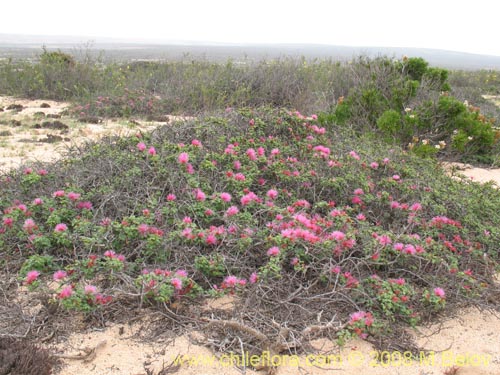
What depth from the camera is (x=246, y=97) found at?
1171 cm

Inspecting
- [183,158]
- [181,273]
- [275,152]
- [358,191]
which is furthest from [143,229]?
[358,191]

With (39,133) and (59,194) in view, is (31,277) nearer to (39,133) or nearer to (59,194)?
(59,194)

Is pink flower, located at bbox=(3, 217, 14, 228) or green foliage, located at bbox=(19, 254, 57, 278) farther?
pink flower, located at bbox=(3, 217, 14, 228)

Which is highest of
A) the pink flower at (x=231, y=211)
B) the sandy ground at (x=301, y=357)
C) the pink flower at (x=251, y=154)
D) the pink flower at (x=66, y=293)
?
the pink flower at (x=251, y=154)

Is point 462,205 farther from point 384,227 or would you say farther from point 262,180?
point 262,180

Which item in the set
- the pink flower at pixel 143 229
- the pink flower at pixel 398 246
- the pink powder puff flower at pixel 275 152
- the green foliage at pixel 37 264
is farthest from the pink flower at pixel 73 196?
the pink flower at pixel 398 246

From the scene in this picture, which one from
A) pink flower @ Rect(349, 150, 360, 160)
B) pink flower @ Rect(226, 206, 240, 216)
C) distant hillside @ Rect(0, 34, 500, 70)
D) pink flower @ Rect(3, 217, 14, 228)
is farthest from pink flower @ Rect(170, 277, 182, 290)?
distant hillside @ Rect(0, 34, 500, 70)

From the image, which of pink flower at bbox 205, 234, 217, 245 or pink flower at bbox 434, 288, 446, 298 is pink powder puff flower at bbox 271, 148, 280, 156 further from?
pink flower at bbox 434, 288, 446, 298

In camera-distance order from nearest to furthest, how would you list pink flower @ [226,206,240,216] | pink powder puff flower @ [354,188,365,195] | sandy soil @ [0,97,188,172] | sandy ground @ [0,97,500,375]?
1. sandy ground @ [0,97,500,375]
2. pink flower @ [226,206,240,216]
3. pink powder puff flower @ [354,188,365,195]
4. sandy soil @ [0,97,188,172]

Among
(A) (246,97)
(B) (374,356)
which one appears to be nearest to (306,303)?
(B) (374,356)

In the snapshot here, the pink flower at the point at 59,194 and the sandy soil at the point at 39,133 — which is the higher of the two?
the pink flower at the point at 59,194

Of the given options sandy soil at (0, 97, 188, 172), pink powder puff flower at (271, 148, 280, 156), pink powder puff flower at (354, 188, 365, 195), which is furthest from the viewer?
sandy soil at (0, 97, 188, 172)

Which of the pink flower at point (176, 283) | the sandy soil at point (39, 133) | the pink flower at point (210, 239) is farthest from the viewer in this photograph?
the sandy soil at point (39, 133)

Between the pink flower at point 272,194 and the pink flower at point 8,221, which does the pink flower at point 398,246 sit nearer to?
the pink flower at point 272,194
